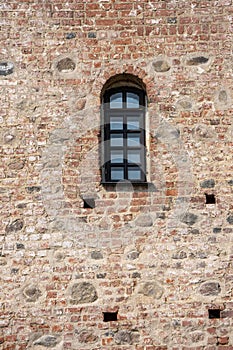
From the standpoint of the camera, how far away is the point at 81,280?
6969 mm

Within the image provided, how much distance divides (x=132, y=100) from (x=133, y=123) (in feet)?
0.94

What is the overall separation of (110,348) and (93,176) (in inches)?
75.0

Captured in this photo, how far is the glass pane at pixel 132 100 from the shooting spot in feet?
24.7

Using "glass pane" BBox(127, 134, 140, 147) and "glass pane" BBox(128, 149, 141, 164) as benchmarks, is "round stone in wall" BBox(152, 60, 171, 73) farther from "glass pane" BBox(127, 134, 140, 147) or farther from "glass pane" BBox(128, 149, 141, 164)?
"glass pane" BBox(128, 149, 141, 164)

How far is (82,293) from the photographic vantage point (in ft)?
22.8

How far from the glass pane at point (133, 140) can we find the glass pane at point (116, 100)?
1.27 feet

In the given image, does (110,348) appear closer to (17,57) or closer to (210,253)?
(210,253)

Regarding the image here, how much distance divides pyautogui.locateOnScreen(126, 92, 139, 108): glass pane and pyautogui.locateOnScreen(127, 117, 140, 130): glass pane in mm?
159

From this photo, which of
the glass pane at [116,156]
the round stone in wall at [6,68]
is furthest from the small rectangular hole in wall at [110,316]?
the round stone in wall at [6,68]

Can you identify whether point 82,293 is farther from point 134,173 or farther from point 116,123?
point 116,123

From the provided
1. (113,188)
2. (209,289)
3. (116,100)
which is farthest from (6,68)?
(209,289)

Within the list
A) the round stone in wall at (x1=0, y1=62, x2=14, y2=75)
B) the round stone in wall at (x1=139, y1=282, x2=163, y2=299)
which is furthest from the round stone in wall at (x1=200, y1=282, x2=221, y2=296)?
the round stone in wall at (x1=0, y1=62, x2=14, y2=75)

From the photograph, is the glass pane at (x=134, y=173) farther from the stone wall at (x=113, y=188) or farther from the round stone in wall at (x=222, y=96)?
the round stone in wall at (x=222, y=96)

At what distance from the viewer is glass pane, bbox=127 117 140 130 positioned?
7.47m
